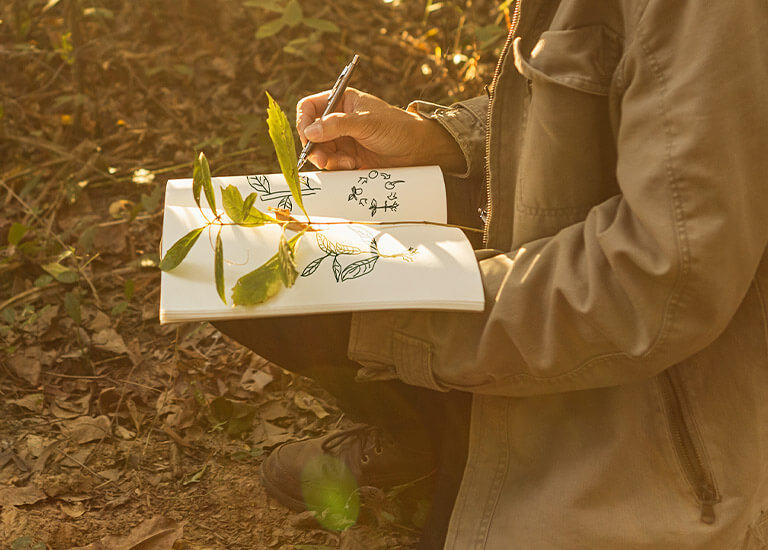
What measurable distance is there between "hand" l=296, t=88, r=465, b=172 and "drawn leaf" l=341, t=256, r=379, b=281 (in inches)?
18.3

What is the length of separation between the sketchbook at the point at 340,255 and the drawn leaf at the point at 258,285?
0.06 ft

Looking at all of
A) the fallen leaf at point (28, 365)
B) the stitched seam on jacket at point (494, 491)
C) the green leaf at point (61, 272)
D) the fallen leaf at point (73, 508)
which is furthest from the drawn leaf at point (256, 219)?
the green leaf at point (61, 272)

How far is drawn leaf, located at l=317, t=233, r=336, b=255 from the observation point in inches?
53.1

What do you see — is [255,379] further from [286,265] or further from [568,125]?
[568,125]

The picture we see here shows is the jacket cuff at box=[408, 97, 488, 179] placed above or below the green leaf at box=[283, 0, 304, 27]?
below

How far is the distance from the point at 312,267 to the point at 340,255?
0.06 metres

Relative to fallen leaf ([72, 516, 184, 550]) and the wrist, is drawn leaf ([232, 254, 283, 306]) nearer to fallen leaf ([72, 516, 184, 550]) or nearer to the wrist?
the wrist

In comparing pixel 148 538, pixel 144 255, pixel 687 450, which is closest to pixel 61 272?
pixel 144 255

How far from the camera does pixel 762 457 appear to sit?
4.14ft

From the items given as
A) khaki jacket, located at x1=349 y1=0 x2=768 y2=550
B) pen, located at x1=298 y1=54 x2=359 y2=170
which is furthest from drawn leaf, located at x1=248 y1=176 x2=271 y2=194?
khaki jacket, located at x1=349 y1=0 x2=768 y2=550

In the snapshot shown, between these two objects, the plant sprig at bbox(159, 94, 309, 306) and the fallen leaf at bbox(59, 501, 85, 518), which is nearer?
the plant sprig at bbox(159, 94, 309, 306)

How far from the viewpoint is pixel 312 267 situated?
1311mm

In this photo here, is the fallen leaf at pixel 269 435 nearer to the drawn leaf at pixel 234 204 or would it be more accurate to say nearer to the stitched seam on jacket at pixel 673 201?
the drawn leaf at pixel 234 204

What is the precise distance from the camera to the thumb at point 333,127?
5.49 feet
